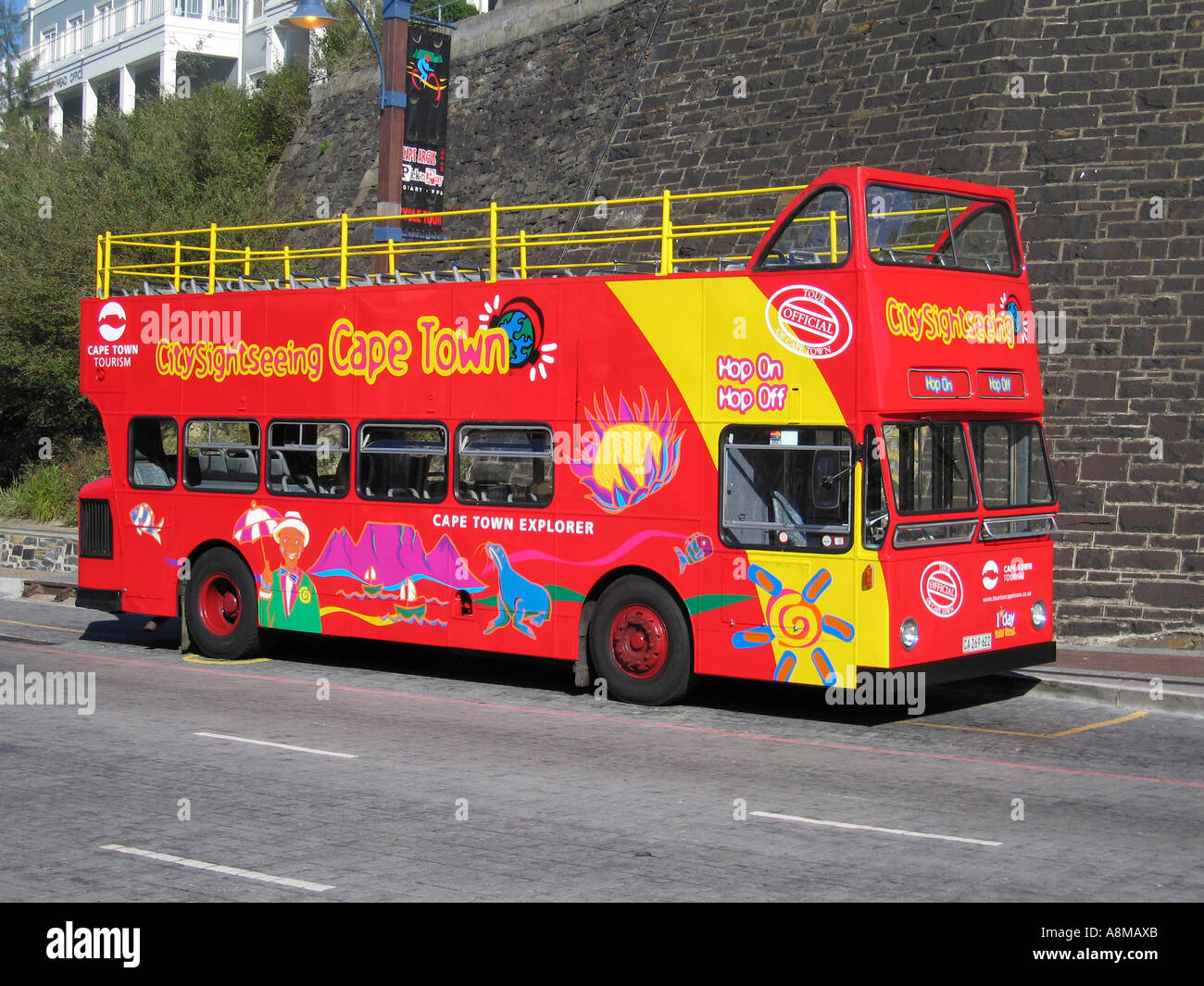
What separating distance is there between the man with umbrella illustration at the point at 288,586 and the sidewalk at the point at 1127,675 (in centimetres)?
670

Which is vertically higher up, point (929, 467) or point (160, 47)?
point (160, 47)

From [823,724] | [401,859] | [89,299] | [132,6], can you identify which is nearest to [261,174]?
[89,299]

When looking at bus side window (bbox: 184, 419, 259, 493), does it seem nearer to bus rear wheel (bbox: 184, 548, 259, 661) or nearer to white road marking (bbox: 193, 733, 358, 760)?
bus rear wheel (bbox: 184, 548, 259, 661)

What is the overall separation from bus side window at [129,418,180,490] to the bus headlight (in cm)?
927

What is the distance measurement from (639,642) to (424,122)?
32.4ft

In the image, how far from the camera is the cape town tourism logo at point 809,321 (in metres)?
11.1

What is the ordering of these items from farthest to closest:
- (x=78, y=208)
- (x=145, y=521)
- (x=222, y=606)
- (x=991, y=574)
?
(x=78, y=208) → (x=145, y=521) → (x=222, y=606) → (x=991, y=574)

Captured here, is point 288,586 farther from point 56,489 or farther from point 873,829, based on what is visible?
point 56,489

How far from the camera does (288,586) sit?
14.7 metres

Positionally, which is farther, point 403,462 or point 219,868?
point 403,462

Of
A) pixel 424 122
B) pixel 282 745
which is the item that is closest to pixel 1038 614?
pixel 282 745

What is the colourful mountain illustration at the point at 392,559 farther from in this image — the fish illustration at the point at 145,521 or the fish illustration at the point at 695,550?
the fish illustration at the point at 145,521

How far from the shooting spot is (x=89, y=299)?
16453 mm
